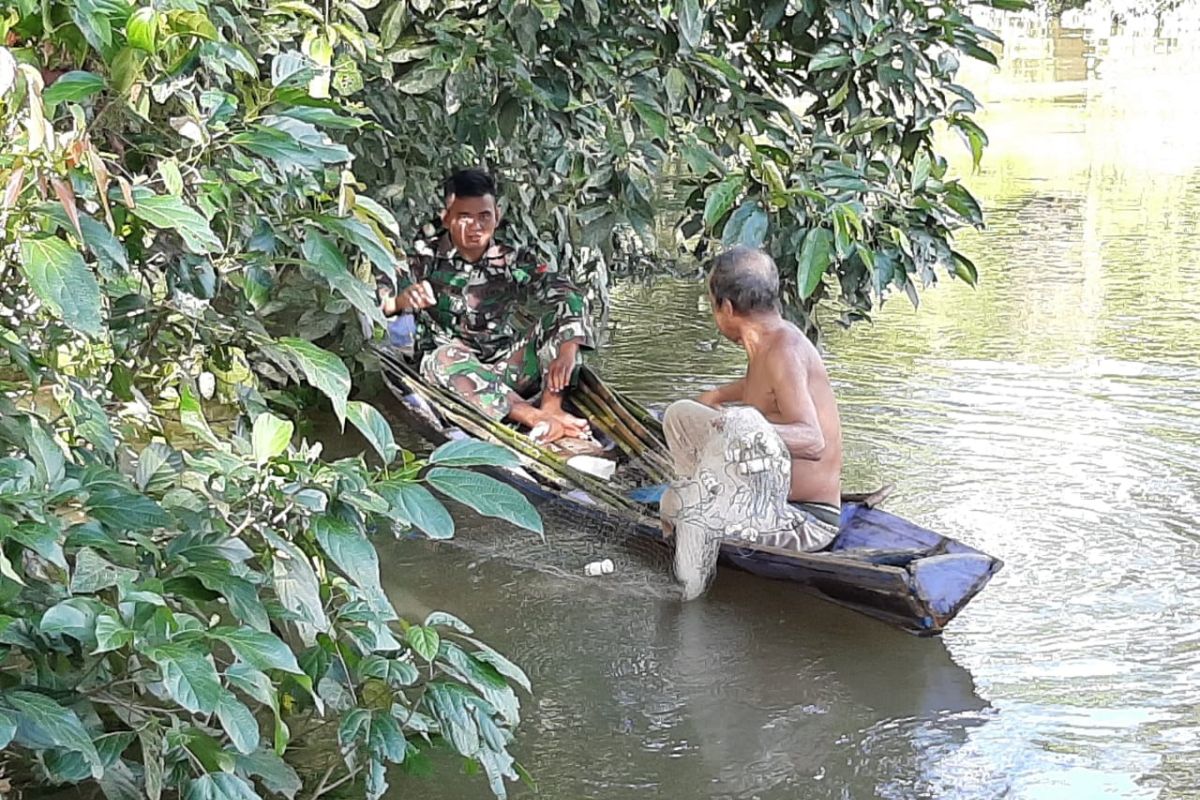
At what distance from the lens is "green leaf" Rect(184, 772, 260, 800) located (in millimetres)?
1597

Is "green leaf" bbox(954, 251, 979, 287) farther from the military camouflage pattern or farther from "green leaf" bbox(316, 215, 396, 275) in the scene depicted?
"green leaf" bbox(316, 215, 396, 275)

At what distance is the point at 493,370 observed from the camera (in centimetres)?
516

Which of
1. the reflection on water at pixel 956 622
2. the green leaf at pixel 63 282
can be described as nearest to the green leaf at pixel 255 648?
the green leaf at pixel 63 282

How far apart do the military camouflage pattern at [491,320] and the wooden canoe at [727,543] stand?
19 cm

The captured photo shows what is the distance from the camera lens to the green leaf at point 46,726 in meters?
1.51

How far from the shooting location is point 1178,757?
9.95 ft

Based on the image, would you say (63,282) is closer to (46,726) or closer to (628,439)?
(46,726)

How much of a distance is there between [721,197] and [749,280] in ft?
2.12

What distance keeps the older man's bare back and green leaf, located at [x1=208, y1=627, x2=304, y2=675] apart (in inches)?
86.8

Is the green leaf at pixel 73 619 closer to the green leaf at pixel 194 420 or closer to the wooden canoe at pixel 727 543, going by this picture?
the green leaf at pixel 194 420

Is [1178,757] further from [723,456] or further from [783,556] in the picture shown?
[723,456]

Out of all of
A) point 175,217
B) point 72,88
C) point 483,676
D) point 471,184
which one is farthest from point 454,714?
point 471,184

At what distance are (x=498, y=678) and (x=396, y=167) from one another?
351cm

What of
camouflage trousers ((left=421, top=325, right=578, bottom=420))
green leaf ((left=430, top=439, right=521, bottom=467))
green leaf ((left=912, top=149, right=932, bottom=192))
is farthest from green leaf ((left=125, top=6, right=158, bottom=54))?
camouflage trousers ((left=421, top=325, right=578, bottom=420))
